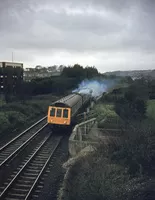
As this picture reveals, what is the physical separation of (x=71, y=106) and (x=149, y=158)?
11.7m

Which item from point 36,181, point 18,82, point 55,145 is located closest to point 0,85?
point 18,82

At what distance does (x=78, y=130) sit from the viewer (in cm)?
1669

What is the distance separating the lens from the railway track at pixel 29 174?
11.0m

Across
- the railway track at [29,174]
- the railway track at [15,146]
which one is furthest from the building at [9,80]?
the railway track at [29,174]

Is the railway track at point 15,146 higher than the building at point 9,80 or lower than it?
lower

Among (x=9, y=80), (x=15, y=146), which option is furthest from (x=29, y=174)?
(x=9, y=80)

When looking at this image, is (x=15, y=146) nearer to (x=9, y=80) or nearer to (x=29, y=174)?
(x=29, y=174)

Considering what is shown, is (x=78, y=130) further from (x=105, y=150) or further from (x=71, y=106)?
(x=71, y=106)

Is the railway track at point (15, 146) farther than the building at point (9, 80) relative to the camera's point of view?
No

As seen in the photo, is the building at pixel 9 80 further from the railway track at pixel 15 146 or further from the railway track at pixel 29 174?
the railway track at pixel 29 174

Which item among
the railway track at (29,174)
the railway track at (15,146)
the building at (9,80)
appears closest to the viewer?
the railway track at (29,174)

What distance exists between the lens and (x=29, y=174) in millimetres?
13227

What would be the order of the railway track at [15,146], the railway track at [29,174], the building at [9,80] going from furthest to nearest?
the building at [9,80]
the railway track at [15,146]
the railway track at [29,174]

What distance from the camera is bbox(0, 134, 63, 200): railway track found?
36.0 feet
